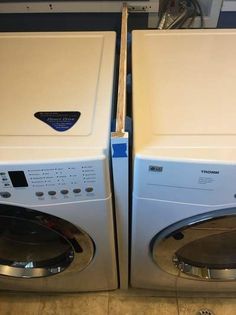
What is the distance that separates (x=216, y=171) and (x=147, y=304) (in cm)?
92

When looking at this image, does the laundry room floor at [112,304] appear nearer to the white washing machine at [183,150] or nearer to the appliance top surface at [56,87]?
the white washing machine at [183,150]

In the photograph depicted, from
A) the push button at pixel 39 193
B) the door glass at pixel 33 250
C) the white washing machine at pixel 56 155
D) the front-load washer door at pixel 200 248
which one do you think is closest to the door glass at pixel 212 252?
the front-load washer door at pixel 200 248

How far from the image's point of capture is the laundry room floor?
1.28 m

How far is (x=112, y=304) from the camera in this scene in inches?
51.3

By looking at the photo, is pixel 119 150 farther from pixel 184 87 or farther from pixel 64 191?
pixel 184 87

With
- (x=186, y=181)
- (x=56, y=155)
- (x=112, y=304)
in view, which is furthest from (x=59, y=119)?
(x=112, y=304)

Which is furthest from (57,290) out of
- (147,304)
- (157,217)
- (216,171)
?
(216,171)

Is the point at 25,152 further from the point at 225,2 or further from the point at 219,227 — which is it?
the point at 225,2

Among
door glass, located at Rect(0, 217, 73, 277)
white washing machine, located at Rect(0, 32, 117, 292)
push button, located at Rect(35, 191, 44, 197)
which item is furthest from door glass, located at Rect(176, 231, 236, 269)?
push button, located at Rect(35, 191, 44, 197)

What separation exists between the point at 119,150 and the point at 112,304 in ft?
3.11

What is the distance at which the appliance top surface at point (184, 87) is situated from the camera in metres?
0.68

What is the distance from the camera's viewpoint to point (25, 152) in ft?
2.11

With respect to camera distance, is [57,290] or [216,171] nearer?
[216,171]

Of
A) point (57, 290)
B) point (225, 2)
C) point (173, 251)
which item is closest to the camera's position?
point (173, 251)
